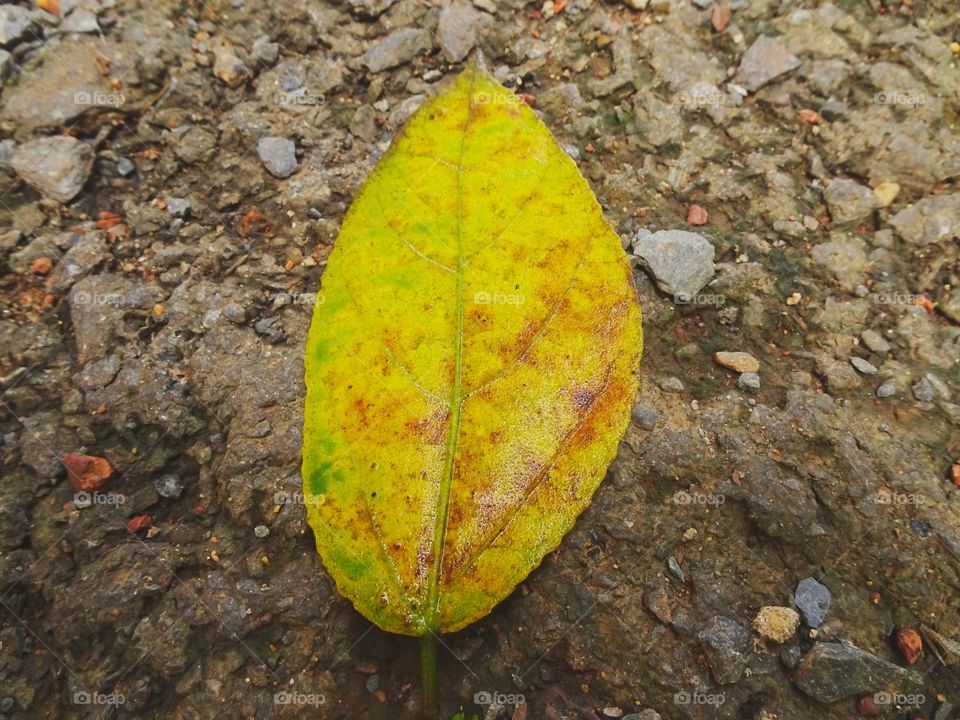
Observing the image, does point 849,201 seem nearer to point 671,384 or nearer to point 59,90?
point 671,384

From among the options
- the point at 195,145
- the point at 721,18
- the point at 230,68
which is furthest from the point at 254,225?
the point at 721,18

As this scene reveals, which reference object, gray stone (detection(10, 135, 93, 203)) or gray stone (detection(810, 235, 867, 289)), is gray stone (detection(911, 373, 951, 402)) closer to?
gray stone (detection(810, 235, 867, 289))

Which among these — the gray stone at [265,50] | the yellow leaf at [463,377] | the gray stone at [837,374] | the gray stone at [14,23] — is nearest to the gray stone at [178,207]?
the gray stone at [265,50]

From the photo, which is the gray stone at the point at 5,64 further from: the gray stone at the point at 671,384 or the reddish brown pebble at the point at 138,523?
the gray stone at the point at 671,384

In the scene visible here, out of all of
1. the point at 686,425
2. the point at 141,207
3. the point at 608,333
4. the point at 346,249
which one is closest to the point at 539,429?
the point at 608,333

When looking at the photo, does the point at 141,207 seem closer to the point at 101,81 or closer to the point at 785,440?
the point at 101,81

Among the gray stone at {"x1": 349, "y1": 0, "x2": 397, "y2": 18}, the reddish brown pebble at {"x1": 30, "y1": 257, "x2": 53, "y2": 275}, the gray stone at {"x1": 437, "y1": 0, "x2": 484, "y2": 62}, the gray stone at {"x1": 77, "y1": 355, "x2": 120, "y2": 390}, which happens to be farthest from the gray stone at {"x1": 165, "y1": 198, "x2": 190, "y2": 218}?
the gray stone at {"x1": 437, "y1": 0, "x2": 484, "y2": 62}
